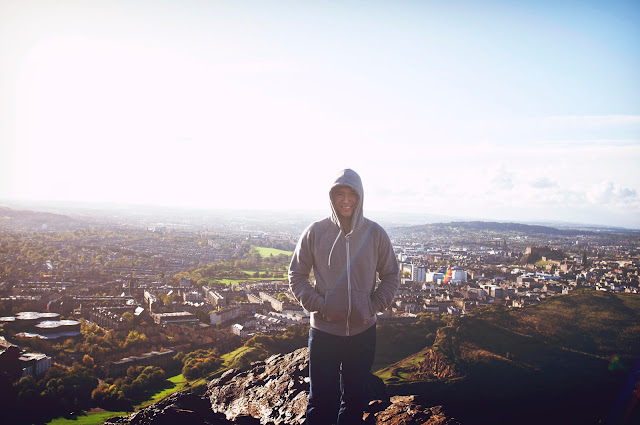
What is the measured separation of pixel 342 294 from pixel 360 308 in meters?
0.16

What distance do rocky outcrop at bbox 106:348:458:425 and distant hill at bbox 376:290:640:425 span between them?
39 centimetres

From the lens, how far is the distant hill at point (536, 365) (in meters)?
10.4

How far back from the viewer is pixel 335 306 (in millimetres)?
3195

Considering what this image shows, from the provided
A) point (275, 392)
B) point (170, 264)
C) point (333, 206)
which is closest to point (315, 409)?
point (333, 206)

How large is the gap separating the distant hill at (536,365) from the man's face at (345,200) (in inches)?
82.1

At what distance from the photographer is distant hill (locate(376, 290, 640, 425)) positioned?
10.4 m

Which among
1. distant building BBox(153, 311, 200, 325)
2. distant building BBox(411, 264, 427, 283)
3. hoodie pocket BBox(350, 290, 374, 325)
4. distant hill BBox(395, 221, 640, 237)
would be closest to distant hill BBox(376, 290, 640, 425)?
hoodie pocket BBox(350, 290, 374, 325)

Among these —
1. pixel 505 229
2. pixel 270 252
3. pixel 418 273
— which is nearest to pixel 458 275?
pixel 418 273

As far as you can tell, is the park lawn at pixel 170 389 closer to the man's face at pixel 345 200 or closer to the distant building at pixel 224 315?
the distant building at pixel 224 315

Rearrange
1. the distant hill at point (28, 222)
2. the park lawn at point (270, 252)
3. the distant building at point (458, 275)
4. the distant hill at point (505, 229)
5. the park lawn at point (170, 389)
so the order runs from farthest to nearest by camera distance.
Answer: the distant hill at point (505, 229)
the park lawn at point (270, 252)
the distant hill at point (28, 222)
the distant building at point (458, 275)
the park lawn at point (170, 389)

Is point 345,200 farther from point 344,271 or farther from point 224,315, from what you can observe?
point 224,315

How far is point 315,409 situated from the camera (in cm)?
331

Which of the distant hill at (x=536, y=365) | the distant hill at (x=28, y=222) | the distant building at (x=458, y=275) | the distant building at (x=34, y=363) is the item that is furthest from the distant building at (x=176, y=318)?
the distant hill at (x=28, y=222)

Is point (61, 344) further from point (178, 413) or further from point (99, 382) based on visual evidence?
point (178, 413)
